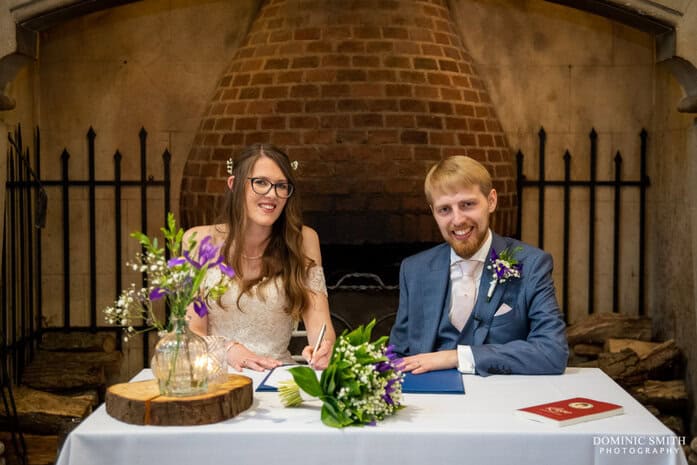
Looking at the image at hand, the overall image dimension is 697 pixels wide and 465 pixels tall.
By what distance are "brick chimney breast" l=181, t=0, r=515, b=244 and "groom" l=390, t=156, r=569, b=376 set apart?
6.04ft

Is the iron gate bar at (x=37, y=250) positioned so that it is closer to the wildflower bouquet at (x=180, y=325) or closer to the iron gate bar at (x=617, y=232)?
the iron gate bar at (x=617, y=232)

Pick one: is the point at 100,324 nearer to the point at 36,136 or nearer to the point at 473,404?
the point at 36,136

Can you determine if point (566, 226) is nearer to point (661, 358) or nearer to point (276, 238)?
point (661, 358)

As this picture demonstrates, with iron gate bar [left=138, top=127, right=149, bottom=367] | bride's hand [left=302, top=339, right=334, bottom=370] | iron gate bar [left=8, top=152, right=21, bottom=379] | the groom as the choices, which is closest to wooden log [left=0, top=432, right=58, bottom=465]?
iron gate bar [left=8, top=152, right=21, bottom=379]

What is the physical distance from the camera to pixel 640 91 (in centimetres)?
595

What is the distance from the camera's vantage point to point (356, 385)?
221cm

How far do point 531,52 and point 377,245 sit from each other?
1776 mm

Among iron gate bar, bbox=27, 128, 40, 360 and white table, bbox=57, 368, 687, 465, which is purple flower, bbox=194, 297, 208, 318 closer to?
white table, bbox=57, 368, 687, 465

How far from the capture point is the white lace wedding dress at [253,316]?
11.5 feet

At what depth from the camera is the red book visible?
2.26 metres

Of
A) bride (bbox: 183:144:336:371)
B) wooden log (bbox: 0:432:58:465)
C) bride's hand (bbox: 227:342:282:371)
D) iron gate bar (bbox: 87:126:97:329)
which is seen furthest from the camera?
iron gate bar (bbox: 87:126:97:329)

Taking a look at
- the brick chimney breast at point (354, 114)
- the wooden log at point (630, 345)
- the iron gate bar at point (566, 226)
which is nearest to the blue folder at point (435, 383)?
the brick chimney breast at point (354, 114)

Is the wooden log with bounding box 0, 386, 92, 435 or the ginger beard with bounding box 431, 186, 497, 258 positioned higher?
the ginger beard with bounding box 431, 186, 497, 258

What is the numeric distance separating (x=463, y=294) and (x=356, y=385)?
105cm
